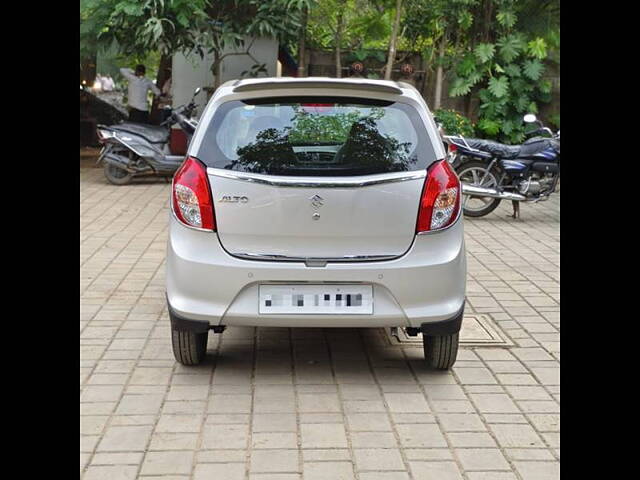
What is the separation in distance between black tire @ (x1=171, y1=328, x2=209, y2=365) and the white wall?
1057 centimetres

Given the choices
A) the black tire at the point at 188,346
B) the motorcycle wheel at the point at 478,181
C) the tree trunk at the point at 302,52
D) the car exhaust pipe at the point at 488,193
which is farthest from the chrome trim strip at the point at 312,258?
the tree trunk at the point at 302,52

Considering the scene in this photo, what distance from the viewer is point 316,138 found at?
525 cm

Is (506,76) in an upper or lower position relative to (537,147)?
upper

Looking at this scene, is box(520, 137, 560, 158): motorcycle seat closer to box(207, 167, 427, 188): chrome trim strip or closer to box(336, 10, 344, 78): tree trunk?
box(336, 10, 344, 78): tree trunk

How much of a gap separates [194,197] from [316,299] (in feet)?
2.75

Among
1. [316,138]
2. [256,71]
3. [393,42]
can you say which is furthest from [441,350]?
[256,71]

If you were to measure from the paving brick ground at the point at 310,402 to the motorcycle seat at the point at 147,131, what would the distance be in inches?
256

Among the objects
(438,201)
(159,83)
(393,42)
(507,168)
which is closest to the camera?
(438,201)

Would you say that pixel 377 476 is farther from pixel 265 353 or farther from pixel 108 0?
pixel 108 0

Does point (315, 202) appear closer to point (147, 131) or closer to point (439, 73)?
point (147, 131)

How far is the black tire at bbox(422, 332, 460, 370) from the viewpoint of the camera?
5.18 metres

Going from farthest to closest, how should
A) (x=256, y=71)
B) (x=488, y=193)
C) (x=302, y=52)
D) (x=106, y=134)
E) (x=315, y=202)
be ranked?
(x=302, y=52) < (x=256, y=71) < (x=106, y=134) < (x=488, y=193) < (x=315, y=202)

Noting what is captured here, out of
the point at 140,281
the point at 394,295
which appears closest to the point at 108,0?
the point at 140,281

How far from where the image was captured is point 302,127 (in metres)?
5.18
